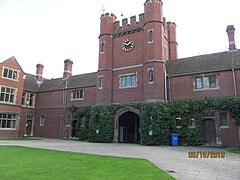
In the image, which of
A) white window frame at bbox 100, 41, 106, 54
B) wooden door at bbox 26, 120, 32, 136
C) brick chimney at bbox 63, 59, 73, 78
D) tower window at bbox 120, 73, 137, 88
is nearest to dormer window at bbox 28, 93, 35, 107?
wooden door at bbox 26, 120, 32, 136

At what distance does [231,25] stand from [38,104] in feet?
90.1

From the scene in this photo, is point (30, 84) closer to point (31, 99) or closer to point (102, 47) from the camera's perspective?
point (31, 99)

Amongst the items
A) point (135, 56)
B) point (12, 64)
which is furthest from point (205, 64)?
point (12, 64)

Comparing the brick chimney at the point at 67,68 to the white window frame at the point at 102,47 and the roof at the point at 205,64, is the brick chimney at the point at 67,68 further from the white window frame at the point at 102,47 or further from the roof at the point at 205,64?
the roof at the point at 205,64

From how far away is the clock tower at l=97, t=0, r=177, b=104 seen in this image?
67.1 feet

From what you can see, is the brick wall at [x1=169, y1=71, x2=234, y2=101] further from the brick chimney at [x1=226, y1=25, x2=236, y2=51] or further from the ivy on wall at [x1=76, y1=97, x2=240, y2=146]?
the brick chimney at [x1=226, y1=25, x2=236, y2=51]

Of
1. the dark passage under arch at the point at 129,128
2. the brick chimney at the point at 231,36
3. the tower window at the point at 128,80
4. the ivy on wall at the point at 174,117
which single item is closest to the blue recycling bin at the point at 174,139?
the ivy on wall at the point at 174,117

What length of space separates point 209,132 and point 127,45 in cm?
1242

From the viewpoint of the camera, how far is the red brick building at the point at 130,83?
18.2 metres

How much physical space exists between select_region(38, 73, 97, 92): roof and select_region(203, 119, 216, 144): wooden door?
1390cm

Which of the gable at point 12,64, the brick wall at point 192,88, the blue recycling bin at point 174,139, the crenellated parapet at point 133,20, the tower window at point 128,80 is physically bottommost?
the blue recycling bin at point 174,139

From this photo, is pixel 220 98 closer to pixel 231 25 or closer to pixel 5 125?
pixel 231 25

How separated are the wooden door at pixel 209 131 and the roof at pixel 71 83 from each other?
13.9 metres

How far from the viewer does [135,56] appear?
2258cm
